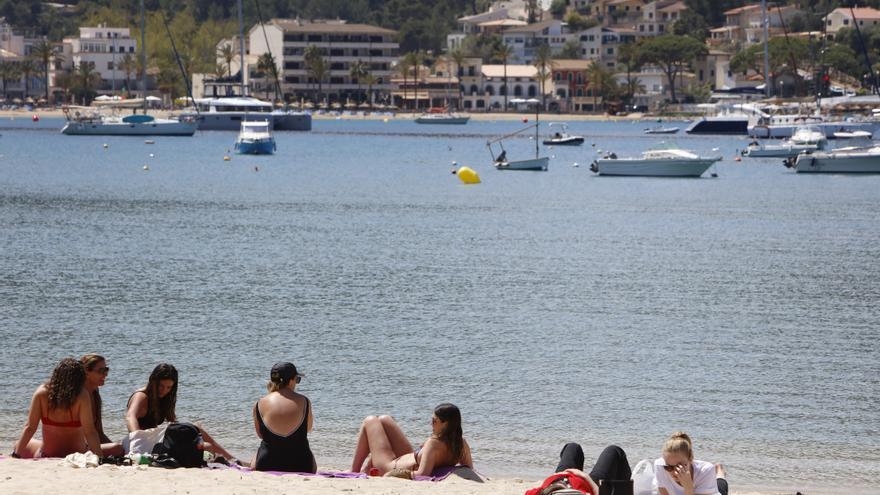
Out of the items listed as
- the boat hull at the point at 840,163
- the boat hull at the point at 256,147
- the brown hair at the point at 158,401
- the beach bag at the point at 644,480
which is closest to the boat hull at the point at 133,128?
the boat hull at the point at 256,147

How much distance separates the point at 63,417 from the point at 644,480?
218 inches

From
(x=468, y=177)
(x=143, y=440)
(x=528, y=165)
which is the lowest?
(x=468, y=177)

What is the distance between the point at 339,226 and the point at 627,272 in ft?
53.8

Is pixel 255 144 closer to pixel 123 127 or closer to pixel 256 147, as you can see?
pixel 256 147

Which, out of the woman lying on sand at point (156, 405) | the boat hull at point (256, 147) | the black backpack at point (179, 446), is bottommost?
the boat hull at point (256, 147)

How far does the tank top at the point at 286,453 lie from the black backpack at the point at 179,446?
24.7 inches

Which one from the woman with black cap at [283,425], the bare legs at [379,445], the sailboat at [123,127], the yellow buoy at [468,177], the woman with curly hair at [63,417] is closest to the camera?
the woman with curly hair at [63,417]

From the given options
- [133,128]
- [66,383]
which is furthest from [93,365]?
[133,128]

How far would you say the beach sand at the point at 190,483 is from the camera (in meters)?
13.0

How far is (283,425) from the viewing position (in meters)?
13.8

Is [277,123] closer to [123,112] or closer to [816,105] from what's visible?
A: [123,112]

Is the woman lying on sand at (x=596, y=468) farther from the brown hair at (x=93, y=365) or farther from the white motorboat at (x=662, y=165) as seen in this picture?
the white motorboat at (x=662, y=165)

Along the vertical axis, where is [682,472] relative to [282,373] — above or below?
below

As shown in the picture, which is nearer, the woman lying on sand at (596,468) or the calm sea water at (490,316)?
the woman lying on sand at (596,468)
